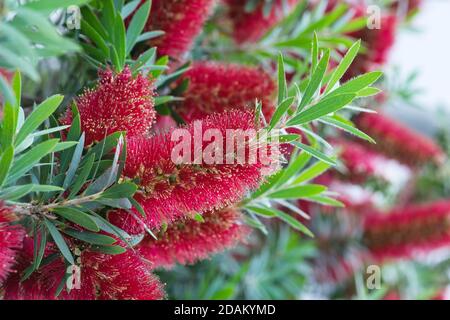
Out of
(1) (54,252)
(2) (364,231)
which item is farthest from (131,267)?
(2) (364,231)

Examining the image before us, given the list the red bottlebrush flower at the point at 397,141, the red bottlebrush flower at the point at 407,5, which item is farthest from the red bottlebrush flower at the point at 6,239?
the red bottlebrush flower at the point at 407,5

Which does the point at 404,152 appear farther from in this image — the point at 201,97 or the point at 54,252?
the point at 54,252

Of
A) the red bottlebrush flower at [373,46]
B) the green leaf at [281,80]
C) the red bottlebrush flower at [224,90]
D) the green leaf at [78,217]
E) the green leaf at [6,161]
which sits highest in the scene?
the red bottlebrush flower at [373,46]

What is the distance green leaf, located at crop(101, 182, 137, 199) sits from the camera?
39 centimetres

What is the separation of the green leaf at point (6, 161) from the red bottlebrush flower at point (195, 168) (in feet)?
0.25

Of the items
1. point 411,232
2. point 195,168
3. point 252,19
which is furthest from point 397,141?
point 195,168

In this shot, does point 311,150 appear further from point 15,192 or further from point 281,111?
point 15,192

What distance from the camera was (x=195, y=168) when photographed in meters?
0.41

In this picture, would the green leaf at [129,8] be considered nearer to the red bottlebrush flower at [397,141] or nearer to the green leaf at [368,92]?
the green leaf at [368,92]

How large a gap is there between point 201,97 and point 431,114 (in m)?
0.82

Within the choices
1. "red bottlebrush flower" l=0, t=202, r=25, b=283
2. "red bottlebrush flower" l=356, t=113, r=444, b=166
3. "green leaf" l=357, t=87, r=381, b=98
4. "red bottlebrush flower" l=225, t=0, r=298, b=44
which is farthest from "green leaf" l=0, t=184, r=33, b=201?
"red bottlebrush flower" l=356, t=113, r=444, b=166

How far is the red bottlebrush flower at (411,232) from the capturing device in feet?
2.80

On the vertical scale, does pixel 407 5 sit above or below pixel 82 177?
above

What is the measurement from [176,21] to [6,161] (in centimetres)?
21
